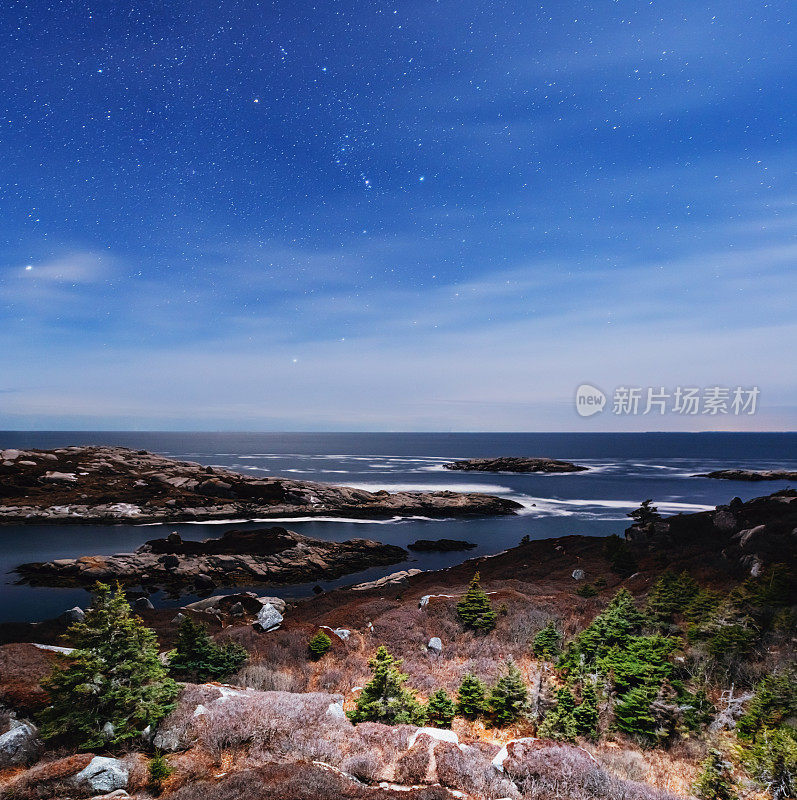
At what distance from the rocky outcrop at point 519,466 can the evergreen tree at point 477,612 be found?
120 meters

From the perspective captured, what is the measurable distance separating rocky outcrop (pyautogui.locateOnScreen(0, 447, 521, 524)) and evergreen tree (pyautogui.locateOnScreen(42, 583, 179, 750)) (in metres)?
53.3

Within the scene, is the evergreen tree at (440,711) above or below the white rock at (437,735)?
below

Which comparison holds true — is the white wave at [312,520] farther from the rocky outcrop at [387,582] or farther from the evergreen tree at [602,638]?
the evergreen tree at [602,638]

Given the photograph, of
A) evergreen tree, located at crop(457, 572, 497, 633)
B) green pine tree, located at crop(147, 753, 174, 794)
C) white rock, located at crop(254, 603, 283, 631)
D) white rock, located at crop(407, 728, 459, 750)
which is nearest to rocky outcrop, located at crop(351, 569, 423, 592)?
white rock, located at crop(254, 603, 283, 631)

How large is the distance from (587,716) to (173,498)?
216 ft

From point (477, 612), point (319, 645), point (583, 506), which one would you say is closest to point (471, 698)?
point (477, 612)

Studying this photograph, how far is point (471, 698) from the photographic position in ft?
40.2

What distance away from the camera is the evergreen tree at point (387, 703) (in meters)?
11.2

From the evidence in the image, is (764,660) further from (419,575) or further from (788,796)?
(419,575)

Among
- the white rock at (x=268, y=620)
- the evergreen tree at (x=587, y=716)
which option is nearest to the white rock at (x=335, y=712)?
the evergreen tree at (x=587, y=716)

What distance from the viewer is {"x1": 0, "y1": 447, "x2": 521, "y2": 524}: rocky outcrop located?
57.5m

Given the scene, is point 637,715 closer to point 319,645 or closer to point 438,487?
point 319,645

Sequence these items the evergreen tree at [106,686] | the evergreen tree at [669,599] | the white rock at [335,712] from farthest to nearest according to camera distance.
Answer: the evergreen tree at [669,599] → the white rock at [335,712] → the evergreen tree at [106,686]

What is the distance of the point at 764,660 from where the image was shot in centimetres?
1266
